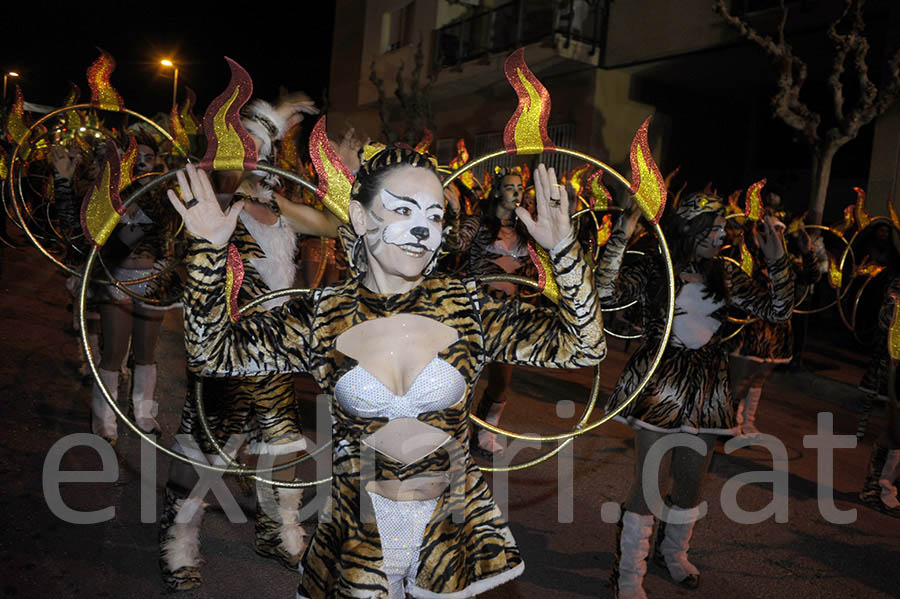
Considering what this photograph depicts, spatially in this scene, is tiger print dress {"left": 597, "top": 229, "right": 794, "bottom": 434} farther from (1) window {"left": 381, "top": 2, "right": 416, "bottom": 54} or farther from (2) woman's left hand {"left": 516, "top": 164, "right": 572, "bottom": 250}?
(1) window {"left": 381, "top": 2, "right": 416, "bottom": 54}

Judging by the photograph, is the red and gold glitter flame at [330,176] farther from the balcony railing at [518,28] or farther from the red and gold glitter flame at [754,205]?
the balcony railing at [518,28]

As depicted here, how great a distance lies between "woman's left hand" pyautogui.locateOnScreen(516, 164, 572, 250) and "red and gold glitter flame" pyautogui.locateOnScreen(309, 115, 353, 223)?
23.4 inches

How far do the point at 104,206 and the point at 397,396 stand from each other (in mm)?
1048

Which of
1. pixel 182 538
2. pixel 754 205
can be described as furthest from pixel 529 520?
pixel 754 205

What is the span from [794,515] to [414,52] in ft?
63.2

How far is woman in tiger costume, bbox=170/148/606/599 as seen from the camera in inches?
80.7

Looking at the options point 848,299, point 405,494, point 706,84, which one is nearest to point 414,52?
point 706,84

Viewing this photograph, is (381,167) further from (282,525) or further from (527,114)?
(282,525)

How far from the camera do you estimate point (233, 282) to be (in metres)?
2.28

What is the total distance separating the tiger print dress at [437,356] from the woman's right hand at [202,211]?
39 millimetres

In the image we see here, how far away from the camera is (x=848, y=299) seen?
41.8 feet

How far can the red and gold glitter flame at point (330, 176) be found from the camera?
233 cm

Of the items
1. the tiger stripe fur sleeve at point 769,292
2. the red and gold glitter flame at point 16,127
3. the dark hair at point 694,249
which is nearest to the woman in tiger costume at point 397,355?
the dark hair at point 694,249

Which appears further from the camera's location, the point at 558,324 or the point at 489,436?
the point at 489,436
